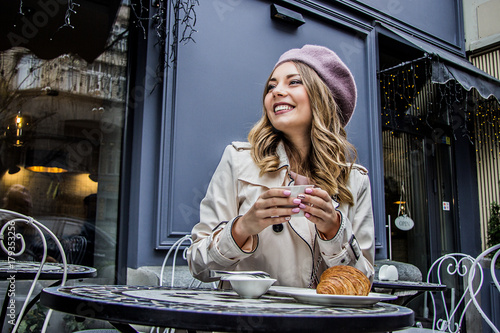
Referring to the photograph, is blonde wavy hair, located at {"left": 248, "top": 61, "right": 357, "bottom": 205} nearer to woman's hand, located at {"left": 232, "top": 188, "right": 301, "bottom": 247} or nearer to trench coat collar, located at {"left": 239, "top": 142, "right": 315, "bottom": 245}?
trench coat collar, located at {"left": 239, "top": 142, "right": 315, "bottom": 245}

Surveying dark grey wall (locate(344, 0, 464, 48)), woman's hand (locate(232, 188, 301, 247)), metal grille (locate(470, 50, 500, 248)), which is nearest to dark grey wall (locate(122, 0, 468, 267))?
dark grey wall (locate(344, 0, 464, 48))

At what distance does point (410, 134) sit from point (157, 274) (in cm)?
390

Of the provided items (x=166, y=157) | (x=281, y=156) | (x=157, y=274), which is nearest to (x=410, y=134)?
(x=166, y=157)

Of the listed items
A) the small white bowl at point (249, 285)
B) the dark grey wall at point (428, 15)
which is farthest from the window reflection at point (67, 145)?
the dark grey wall at point (428, 15)

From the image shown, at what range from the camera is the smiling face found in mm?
1774

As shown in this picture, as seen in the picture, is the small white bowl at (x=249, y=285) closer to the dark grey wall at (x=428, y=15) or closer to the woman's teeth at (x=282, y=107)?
the woman's teeth at (x=282, y=107)

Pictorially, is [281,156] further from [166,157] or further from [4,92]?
[4,92]

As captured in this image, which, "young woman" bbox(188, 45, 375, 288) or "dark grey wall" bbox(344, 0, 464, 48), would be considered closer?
"young woman" bbox(188, 45, 375, 288)

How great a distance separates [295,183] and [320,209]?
458mm

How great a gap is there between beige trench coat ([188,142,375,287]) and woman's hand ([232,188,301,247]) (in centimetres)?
7

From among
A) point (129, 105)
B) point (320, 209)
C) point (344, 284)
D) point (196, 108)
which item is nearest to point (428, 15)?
point (196, 108)

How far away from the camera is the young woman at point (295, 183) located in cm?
138

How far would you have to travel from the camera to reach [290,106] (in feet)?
5.85

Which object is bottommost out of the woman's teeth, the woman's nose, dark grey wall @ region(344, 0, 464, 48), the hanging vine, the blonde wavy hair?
the blonde wavy hair
